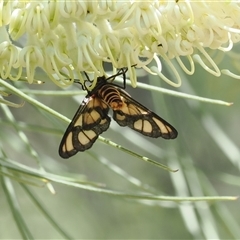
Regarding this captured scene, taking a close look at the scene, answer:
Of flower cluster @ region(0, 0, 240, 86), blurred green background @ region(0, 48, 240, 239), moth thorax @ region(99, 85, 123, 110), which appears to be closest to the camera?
flower cluster @ region(0, 0, 240, 86)

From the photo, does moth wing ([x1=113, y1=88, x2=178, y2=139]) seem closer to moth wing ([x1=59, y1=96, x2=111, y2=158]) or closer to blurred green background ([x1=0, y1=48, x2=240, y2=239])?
moth wing ([x1=59, y1=96, x2=111, y2=158])

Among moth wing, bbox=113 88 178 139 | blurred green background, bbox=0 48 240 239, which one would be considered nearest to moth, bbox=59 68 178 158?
moth wing, bbox=113 88 178 139

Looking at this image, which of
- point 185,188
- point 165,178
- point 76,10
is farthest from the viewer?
point 165,178

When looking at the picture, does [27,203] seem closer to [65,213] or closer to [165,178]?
[65,213]

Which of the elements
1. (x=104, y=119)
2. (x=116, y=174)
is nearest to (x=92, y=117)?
(x=104, y=119)

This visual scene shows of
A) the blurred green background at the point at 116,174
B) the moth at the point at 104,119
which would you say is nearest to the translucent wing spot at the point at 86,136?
the moth at the point at 104,119

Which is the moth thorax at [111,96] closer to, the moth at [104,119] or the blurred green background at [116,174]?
the moth at [104,119]

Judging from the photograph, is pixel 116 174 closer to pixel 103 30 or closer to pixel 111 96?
pixel 111 96

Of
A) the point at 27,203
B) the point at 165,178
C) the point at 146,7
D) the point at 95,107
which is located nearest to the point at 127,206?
the point at 165,178
